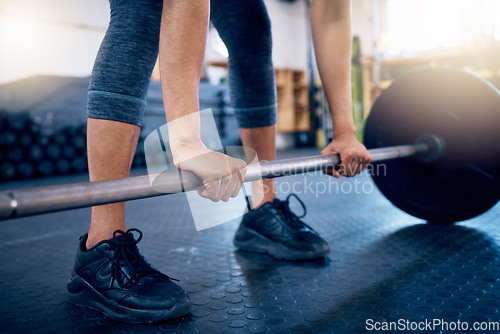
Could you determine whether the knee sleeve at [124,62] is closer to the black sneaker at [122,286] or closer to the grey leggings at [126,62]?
the grey leggings at [126,62]

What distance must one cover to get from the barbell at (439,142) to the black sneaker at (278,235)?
0.86 feet

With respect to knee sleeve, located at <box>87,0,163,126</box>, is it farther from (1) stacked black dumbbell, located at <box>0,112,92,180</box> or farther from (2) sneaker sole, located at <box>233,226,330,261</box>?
(1) stacked black dumbbell, located at <box>0,112,92,180</box>

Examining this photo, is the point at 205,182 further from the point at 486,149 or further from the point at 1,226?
the point at 1,226

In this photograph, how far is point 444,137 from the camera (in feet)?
3.70

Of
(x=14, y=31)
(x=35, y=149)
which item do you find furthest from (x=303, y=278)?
(x=14, y=31)

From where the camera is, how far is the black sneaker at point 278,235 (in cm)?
90

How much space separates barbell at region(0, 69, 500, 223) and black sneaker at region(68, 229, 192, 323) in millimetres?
560

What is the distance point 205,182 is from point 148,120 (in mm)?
4016

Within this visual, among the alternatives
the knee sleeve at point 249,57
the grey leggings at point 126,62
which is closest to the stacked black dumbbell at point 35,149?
the knee sleeve at point 249,57

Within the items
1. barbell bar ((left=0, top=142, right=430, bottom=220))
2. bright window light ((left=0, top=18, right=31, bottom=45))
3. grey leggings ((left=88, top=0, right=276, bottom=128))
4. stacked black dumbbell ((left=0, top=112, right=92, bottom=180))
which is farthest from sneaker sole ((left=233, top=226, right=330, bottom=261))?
bright window light ((left=0, top=18, right=31, bottom=45))

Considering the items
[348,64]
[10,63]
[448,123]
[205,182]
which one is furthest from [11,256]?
[10,63]

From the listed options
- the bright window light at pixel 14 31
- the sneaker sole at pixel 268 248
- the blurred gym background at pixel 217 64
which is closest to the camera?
the sneaker sole at pixel 268 248

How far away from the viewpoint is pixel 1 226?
1.51 m

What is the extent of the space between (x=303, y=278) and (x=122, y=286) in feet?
1.18
